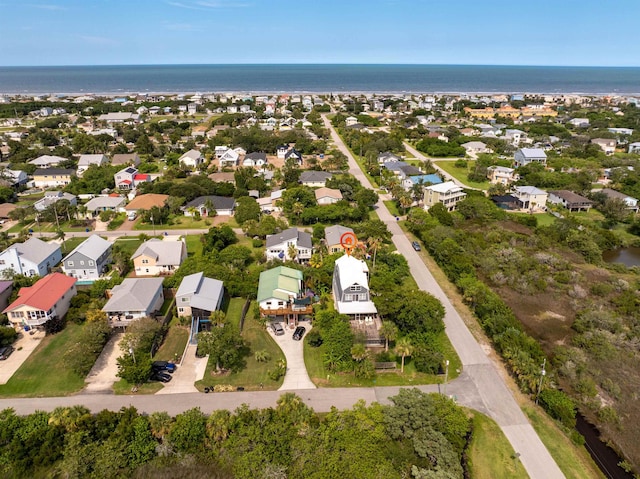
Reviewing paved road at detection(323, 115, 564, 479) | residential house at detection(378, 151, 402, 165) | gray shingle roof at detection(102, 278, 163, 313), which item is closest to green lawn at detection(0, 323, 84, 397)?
gray shingle roof at detection(102, 278, 163, 313)

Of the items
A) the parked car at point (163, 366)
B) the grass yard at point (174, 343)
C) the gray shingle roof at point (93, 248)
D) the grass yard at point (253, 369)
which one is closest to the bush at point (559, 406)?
the grass yard at point (253, 369)

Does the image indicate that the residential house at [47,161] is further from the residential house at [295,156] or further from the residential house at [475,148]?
the residential house at [475,148]

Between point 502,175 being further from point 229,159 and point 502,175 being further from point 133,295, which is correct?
point 133,295

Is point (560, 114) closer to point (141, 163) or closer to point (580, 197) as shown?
point (580, 197)

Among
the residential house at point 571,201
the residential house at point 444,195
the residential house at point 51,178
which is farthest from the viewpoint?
the residential house at point 51,178

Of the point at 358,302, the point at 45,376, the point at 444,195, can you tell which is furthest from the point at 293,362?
the point at 444,195

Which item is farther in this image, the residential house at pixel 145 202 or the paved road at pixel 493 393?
the residential house at pixel 145 202

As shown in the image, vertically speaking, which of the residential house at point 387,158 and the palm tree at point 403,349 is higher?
the residential house at point 387,158
